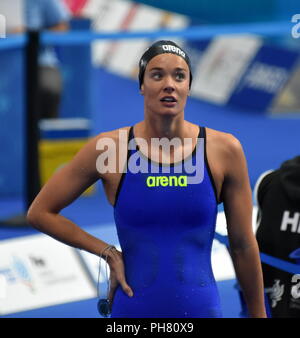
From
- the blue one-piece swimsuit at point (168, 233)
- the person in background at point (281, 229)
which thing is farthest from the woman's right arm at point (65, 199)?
the person in background at point (281, 229)

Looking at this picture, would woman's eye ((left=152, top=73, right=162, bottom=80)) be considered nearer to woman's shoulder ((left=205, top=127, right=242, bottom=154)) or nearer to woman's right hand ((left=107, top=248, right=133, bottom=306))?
woman's shoulder ((left=205, top=127, right=242, bottom=154))

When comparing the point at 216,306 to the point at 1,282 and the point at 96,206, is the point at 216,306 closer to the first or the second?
the point at 1,282

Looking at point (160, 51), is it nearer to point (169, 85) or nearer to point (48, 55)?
Answer: point (169, 85)

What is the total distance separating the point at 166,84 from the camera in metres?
3.03

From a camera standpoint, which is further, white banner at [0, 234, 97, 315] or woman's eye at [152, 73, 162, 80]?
white banner at [0, 234, 97, 315]

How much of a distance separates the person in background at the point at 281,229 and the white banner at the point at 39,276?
1363 mm

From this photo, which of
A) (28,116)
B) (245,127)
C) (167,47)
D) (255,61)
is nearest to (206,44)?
(255,61)

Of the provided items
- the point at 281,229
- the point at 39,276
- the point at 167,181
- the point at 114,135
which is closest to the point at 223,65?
the point at 39,276

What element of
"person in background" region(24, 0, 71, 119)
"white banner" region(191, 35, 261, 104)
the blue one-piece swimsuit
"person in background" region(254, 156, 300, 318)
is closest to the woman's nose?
the blue one-piece swimsuit

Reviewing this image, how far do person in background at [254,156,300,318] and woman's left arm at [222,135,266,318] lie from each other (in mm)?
869

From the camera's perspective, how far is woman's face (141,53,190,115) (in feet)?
9.94

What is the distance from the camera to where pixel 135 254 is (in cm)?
311

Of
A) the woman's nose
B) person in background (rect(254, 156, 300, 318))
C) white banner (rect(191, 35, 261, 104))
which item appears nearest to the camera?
the woman's nose

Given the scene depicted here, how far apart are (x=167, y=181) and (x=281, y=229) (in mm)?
1173
